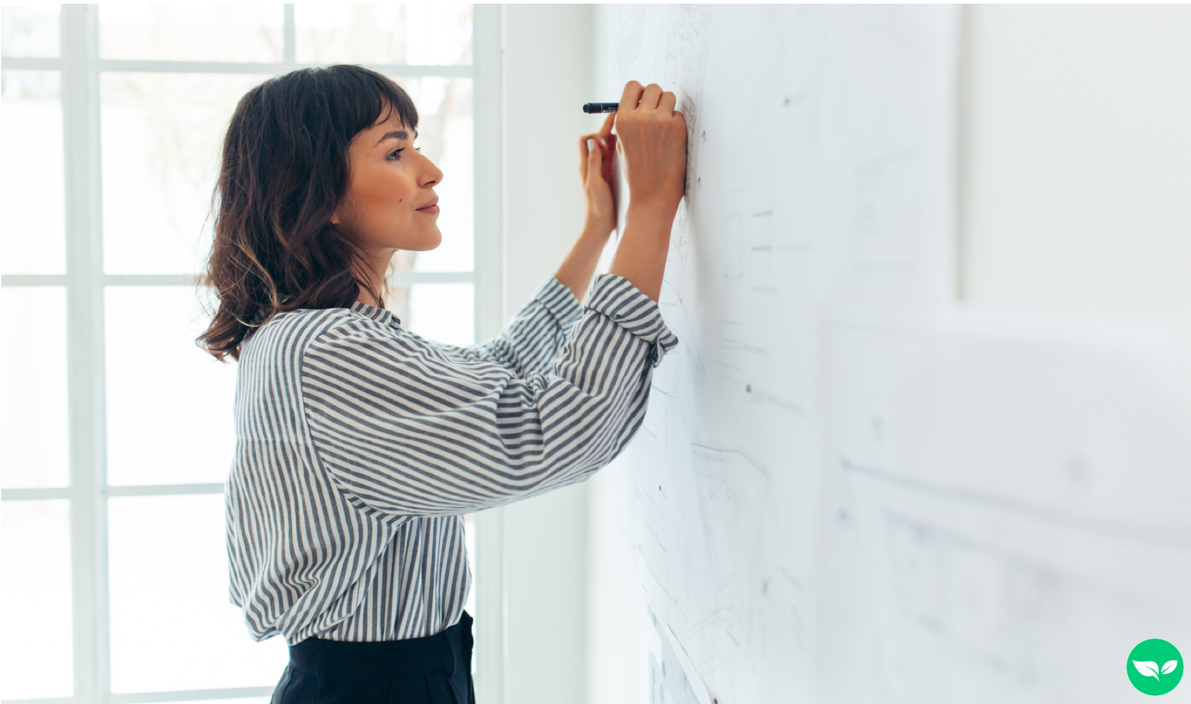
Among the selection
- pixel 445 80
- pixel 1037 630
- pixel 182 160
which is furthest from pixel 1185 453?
pixel 182 160

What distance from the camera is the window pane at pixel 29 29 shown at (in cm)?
153

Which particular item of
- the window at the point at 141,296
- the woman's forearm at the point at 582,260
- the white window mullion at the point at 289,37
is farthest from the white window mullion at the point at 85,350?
the woman's forearm at the point at 582,260

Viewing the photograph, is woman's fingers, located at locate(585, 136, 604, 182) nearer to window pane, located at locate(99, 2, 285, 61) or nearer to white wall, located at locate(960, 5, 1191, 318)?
white wall, located at locate(960, 5, 1191, 318)

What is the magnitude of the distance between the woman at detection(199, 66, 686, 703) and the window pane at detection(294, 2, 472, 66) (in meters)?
0.81

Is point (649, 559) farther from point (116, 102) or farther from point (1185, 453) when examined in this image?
point (116, 102)

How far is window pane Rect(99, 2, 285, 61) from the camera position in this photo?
156cm

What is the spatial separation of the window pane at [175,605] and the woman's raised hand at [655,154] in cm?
137

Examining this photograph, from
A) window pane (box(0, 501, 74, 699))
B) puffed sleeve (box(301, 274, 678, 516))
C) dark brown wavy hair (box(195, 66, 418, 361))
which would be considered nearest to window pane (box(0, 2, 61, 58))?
window pane (box(0, 501, 74, 699))

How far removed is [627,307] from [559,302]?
408 millimetres

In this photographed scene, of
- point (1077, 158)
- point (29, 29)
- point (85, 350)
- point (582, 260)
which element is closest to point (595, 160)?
point (582, 260)

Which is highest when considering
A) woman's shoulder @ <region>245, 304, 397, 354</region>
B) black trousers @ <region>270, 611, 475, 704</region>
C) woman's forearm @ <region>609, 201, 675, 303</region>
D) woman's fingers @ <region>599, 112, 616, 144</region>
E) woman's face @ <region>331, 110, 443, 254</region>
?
woman's fingers @ <region>599, 112, 616, 144</region>

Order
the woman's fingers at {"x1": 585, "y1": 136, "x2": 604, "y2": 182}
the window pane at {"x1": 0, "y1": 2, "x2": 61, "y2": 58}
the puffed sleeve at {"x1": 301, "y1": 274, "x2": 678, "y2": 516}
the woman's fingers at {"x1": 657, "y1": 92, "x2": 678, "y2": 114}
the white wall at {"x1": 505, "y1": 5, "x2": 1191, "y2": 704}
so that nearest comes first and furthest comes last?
the white wall at {"x1": 505, "y1": 5, "x2": 1191, "y2": 704}
the puffed sleeve at {"x1": 301, "y1": 274, "x2": 678, "y2": 516}
the woman's fingers at {"x1": 657, "y1": 92, "x2": 678, "y2": 114}
the woman's fingers at {"x1": 585, "y1": 136, "x2": 604, "y2": 182}
the window pane at {"x1": 0, "y1": 2, "x2": 61, "y2": 58}

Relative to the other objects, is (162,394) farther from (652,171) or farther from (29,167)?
(652,171)

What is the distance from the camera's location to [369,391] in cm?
66
